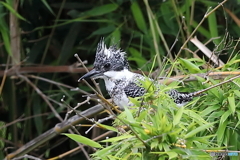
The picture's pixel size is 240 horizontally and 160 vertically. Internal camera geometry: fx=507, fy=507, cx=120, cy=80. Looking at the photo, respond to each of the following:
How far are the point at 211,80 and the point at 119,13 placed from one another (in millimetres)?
876

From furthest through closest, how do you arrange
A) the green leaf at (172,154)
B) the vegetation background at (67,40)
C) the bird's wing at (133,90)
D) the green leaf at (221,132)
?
1. the vegetation background at (67,40)
2. the bird's wing at (133,90)
3. the green leaf at (221,132)
4. the green leaf at (172,154)

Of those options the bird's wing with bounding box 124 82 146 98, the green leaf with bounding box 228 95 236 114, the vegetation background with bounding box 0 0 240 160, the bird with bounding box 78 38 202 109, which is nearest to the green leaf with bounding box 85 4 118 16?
the vegetation background with bounding box 0 0 240 160

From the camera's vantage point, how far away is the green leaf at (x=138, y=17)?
2115mm

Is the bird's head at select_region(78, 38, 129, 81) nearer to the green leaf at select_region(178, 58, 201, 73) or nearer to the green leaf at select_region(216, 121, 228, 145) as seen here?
the green leaf at select_region(178, 58, 201, 73)

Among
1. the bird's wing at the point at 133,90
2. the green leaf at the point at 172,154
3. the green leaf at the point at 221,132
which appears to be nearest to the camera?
the green leaf at the point at 172,154

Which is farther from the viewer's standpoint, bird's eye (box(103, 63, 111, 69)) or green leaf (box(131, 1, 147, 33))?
green leaf (box(131, 1, 147, 33))

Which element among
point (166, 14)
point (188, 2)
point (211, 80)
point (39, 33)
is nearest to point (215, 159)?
point (211, 80)

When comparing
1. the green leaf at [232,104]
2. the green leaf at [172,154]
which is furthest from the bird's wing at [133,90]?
the green leaf at [172,154]

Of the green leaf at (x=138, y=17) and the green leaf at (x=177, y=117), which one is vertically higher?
the green leaf at (x=177, y=117)

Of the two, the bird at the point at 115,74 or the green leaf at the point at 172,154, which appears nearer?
the green leaf at the point at 172,154

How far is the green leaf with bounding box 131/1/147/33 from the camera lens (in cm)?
212

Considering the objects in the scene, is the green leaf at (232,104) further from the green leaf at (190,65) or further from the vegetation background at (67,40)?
the vegetation background at (67,40)

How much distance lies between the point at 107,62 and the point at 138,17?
44 centimetres

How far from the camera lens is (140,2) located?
2.24 meters
